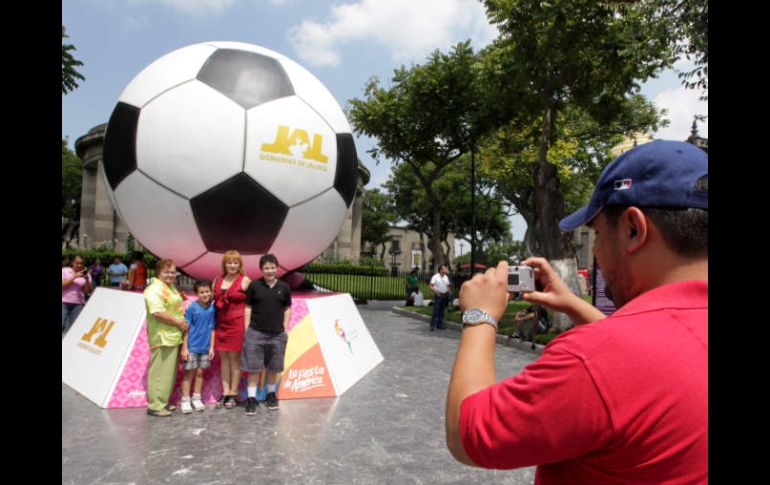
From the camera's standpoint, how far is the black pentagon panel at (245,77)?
507 cm

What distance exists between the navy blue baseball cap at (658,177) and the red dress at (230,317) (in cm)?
444

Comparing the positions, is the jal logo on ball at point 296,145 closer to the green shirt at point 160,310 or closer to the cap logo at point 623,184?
the green shirt at point 160,310

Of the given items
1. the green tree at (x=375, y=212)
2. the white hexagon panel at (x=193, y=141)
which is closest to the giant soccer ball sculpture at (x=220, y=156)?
the white hexagon panel at (x=193, y=141)

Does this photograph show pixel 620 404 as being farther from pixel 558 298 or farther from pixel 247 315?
pixel 247 315

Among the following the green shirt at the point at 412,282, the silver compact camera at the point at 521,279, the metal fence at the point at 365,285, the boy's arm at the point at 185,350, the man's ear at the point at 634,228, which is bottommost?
the metal fence at the point at 365,285

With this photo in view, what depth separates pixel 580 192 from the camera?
24.9 meters

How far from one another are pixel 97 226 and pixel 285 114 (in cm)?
2986

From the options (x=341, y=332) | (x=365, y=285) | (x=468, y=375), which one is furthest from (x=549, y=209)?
(x=365, y=285)

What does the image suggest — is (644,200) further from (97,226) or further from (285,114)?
(97,226)

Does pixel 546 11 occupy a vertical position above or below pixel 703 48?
above

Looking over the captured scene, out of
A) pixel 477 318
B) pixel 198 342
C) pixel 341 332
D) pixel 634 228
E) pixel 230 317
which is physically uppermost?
pixel 634 228

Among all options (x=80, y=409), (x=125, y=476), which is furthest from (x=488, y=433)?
(x=80, y=409)

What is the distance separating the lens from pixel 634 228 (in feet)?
3.57

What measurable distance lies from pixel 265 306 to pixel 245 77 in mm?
2549
